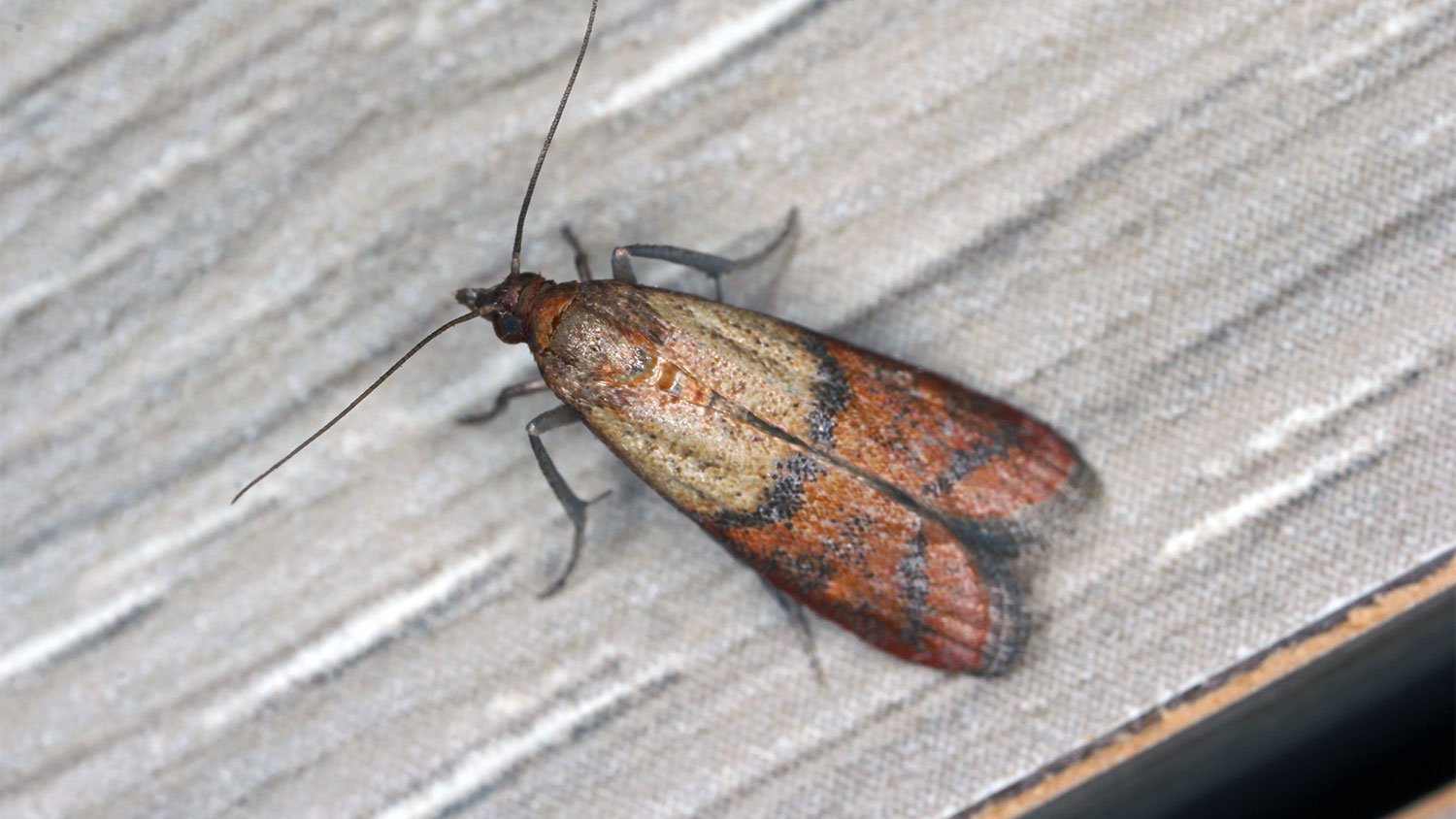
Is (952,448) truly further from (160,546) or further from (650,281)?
(160,546)

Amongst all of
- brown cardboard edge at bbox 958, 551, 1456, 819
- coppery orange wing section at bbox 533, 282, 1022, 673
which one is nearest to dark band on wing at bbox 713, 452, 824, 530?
coppery orange wing section at bbox 533, 282, 1022, 673

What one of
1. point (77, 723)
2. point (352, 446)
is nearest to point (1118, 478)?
point (352, 446)

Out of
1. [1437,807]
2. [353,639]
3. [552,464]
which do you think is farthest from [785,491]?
[1437,807]

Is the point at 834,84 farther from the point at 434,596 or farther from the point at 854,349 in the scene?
the point at 434,596

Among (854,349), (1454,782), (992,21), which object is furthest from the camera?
(992,21)

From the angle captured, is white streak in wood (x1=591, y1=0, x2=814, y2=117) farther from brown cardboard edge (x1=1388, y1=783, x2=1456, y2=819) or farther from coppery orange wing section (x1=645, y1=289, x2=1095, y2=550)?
brown cardboard edge (x1=1388, y1=783, x2=1456, y2=819)

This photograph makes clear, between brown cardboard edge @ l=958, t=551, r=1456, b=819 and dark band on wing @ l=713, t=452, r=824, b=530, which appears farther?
brown cardboard edge @ l=958, t=551, r=1456, b=819

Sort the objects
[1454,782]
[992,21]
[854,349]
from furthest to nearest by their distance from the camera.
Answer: [992,21], [854,349], [1454,782]
